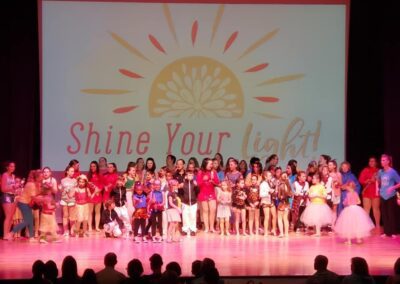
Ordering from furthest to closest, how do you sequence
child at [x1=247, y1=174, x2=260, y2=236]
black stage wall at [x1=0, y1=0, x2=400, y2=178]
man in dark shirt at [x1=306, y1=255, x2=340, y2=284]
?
black stage wall at [x1=0, y1=0, x2=400, y2=178] → child at [x1=247, y1=174, x2=260, y2=236] → man in dark shirt at [x1=306, y1=255, x2=340, y2=284]

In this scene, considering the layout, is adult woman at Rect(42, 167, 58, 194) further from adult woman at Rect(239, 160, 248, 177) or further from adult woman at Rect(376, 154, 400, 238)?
adult woman at Rect(376, 154, 400, 238)

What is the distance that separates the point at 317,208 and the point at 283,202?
0.58 metres

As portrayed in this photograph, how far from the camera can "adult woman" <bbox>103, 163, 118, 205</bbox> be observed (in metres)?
12.6

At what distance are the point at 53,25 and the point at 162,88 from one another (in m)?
2.22

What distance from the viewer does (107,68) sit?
13.2 m

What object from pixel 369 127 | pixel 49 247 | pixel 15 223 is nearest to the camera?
pixel 49 247

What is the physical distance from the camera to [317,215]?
39.5ft

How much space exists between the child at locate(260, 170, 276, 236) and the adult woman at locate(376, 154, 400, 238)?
1.88m

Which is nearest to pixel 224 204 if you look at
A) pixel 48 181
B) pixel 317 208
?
pixel 317 208

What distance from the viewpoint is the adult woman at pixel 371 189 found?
1280 centimetres

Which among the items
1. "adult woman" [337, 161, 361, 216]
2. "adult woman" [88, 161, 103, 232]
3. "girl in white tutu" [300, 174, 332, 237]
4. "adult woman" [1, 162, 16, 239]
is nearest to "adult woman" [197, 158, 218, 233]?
"girl in white tutu" [300, 174, 332, 237]

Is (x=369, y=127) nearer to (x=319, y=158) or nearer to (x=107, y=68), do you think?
(x=319, y=158)

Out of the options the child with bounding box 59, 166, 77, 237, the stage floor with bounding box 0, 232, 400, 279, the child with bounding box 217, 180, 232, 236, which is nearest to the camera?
the stage floor with bounding box 0, 232, 400, 279

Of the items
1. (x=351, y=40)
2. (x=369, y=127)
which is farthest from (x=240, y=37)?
(x=369, y=127)
